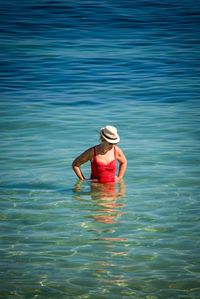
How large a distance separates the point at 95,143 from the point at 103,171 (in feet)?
11.1

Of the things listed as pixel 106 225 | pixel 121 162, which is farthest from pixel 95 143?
pixel 106 225

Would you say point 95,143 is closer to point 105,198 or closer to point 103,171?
point 103,171

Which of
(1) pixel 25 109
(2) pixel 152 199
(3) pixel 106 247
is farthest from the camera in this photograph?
(1) pixel 25 109

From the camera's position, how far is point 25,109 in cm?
1677

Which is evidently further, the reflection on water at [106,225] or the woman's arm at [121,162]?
the woman's arm at [121,162]

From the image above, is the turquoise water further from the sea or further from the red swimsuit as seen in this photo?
the red swimsuit

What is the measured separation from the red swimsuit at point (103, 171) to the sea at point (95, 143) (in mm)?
147

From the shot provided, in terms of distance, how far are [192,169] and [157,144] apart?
5.99ft

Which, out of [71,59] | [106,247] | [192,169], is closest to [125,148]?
[192,169]

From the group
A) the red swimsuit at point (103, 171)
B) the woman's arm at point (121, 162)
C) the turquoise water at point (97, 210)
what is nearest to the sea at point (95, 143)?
the turquoise water at point (97, 210)

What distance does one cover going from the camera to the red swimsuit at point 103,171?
10.9 m

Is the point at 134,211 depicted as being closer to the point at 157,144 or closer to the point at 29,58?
the point at 157,144

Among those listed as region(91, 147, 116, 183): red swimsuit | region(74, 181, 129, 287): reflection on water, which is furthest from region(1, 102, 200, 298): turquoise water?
region(91, 147, 116, 183): red swimsuit

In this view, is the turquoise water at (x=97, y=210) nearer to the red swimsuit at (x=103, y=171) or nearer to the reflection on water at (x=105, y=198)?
the reflection on water at (x=105, y=198)
